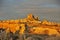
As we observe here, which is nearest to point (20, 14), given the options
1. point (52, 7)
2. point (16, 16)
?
point (16, 16)

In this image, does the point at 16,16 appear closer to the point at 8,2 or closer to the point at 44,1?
the point at 8,2

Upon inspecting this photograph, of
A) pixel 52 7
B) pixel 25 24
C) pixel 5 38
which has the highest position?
pixel 52 7

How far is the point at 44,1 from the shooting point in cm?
322

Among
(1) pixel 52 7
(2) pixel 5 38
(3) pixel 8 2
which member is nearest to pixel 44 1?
(1) pixel 52 7

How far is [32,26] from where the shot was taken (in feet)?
10.3

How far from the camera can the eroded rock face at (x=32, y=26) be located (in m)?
3.07

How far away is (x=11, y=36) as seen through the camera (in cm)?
318

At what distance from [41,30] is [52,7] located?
17.1 inches

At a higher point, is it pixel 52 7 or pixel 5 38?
pixel 52 7

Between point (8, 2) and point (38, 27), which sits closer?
point (38, 27)

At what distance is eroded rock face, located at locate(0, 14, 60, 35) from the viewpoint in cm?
307

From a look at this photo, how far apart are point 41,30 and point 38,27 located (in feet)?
0.24

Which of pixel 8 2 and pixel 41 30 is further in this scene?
pixel 8 2

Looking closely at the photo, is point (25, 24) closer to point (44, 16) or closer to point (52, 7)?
point (44, 16)
